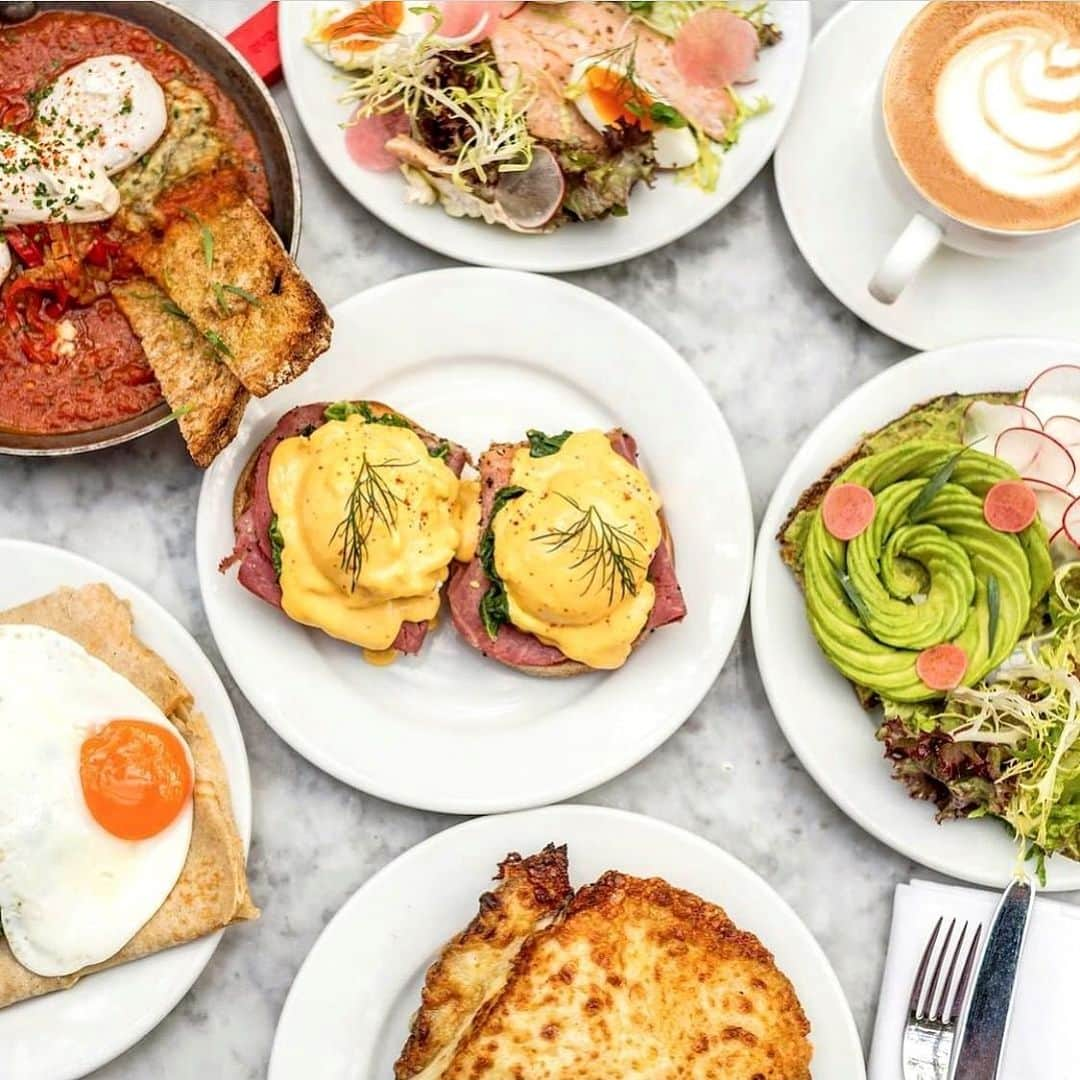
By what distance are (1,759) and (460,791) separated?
121 cm

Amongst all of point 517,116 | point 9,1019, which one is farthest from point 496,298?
point 9,1019

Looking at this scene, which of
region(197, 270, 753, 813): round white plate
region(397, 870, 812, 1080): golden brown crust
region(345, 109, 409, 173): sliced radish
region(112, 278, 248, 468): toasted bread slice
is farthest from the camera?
region(345, 109, 409, 173): sliced radish

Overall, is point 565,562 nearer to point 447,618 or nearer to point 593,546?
point 593,546

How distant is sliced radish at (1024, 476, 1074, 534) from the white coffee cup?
2.09 ft

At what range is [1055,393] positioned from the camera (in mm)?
3564

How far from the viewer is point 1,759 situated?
3.27 metres

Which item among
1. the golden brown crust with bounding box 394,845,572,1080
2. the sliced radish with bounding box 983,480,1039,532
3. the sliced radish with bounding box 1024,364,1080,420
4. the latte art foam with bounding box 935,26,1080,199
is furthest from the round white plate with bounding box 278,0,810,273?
the golden brown crust with bounding box 394,845,572,1080

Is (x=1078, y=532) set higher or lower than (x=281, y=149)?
lower

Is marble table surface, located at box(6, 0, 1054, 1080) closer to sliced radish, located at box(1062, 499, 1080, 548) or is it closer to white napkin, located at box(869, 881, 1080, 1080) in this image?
white napkin, located at box(869, 881, 1080, 1080)

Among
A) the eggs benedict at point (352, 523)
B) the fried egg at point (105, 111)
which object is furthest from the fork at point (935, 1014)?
the fried egg at point (105, 111)

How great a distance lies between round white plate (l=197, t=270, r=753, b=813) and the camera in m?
3.46

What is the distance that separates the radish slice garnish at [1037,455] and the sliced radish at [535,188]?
1407 millimetres

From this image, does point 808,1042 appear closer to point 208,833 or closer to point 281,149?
point 208,833

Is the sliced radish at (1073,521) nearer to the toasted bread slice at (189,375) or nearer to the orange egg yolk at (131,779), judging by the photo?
the toasted bread slice at (189,375)
